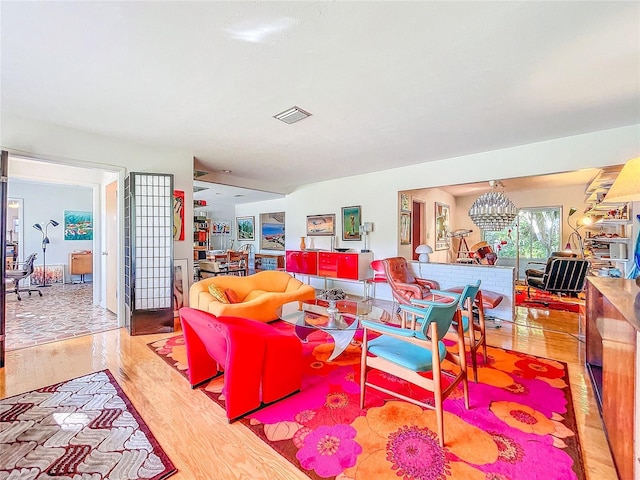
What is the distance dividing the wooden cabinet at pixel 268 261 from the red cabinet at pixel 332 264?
5.74 ft

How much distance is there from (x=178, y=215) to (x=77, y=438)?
10.1 feet

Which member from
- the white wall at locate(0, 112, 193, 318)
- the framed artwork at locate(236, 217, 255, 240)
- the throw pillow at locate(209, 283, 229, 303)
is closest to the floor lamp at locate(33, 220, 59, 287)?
the framed artwork at locate(236, 217, 255, 240)

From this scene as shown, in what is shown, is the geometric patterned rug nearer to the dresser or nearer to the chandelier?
the dresser

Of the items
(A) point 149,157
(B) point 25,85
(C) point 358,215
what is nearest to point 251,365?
(B) point 25,85

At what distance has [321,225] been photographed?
22.9 feet

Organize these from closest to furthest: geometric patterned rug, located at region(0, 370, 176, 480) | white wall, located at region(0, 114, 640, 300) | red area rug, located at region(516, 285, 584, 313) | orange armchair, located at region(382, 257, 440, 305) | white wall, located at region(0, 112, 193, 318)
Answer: geometric patterned rug, located at region(0, 370, 176, 480)
white wall, located at region(0, 112, 193, 318)
white wall, located at region(0, 114, 640, 300)
orange armchair, located at region(382, 257, 440, 305)
red area rug, located at region(516, 285, 584, 313)

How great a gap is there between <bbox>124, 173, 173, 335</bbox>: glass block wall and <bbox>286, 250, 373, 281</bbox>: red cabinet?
324 cm

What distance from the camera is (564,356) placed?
10.1 feet

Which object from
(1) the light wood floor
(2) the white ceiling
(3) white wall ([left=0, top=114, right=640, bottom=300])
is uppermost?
(2) the white ceiling

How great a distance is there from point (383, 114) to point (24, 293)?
832 centimetres

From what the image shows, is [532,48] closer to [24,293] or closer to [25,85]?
[25,85]

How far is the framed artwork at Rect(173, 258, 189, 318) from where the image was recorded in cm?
440

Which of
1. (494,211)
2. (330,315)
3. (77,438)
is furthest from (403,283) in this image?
(77,438)

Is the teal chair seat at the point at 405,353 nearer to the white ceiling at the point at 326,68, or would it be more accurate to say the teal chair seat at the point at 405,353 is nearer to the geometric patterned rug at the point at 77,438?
the geometric patterned rug at the point at 77,438
